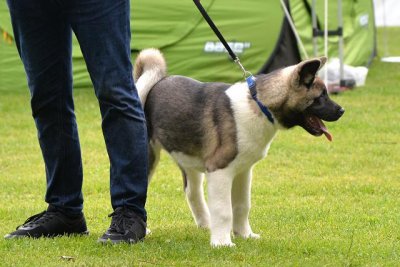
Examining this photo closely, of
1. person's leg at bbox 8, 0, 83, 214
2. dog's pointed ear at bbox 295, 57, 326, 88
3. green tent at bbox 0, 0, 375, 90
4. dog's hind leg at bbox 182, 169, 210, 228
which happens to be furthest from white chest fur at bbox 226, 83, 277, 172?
green tent at bbox 0, 0, 375, 90

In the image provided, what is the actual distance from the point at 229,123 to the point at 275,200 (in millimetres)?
1641

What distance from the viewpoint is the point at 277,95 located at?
15.2 ft

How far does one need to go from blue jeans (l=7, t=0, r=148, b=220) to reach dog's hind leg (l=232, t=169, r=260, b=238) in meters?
0.60

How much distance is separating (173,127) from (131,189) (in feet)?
1.79

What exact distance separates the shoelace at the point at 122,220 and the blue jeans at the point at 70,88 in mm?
34

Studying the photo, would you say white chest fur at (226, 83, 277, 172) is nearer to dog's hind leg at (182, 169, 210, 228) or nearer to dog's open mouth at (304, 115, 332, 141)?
dog's open mouth at (304, 115, 332, 141)

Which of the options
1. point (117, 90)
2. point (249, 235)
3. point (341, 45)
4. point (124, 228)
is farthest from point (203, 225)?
point (341, 45)

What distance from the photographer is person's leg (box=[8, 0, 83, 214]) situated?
4.64 meters

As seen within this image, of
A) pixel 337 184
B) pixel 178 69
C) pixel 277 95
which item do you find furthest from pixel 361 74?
pixel 277 95

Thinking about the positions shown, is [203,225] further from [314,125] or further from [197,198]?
[314,125]

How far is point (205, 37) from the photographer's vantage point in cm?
1081

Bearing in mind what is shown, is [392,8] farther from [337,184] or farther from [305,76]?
[305,76]

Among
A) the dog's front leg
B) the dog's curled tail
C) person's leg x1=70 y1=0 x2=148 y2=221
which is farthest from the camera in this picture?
the dog's curled tail

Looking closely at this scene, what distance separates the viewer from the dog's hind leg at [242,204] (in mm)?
5039
